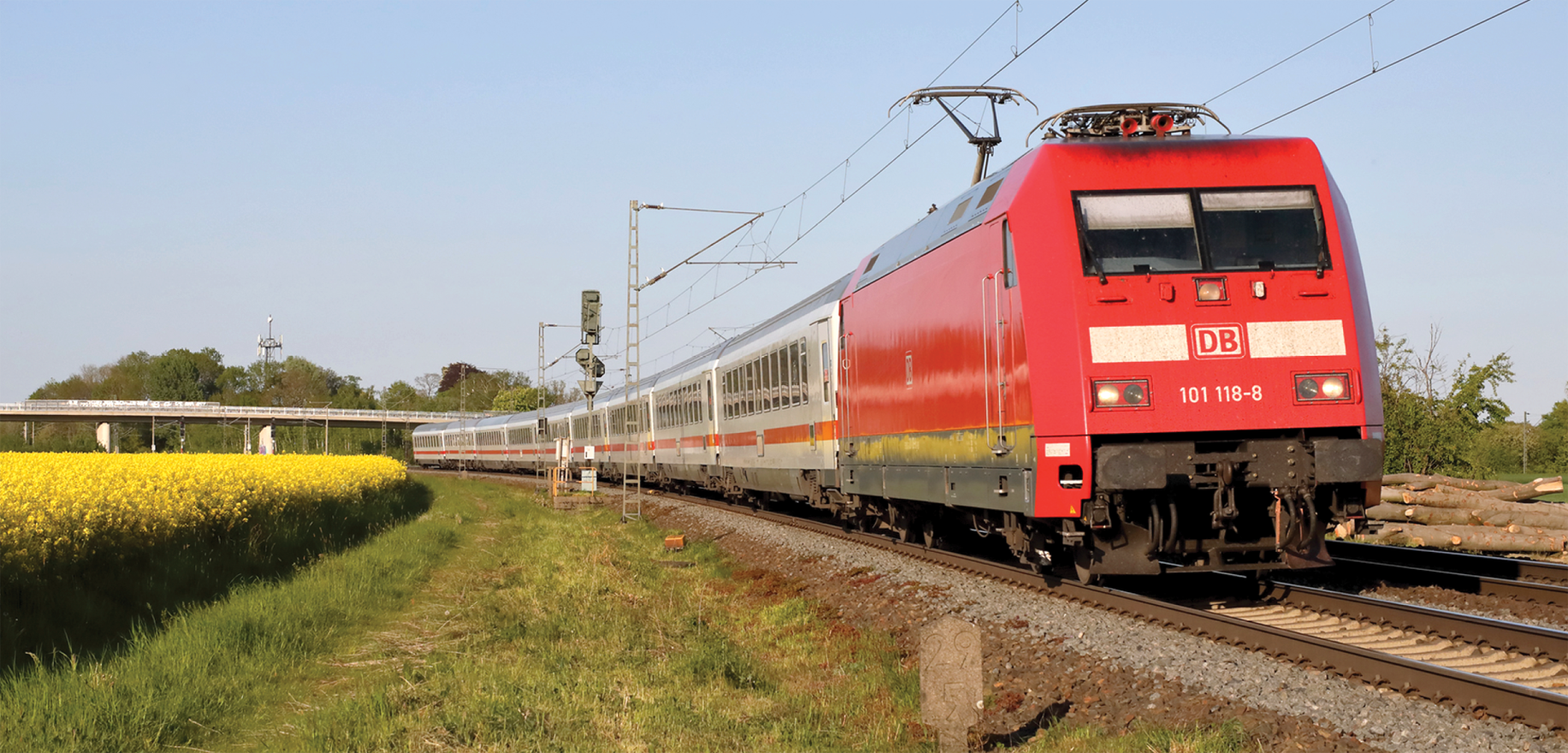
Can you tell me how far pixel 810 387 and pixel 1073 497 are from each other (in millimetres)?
9359

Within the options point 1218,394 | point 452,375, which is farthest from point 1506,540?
point 452,375

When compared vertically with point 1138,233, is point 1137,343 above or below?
below

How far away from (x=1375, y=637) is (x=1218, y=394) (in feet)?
6.38

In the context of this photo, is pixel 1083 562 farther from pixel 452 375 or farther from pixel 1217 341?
pixel 452 375

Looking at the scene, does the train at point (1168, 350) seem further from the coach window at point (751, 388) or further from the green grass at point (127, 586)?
the coach window at point (751, 388)

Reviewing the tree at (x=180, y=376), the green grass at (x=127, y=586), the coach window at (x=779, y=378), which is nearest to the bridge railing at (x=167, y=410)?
the tree at (x=180, y=376)

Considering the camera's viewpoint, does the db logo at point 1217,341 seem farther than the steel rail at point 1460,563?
No

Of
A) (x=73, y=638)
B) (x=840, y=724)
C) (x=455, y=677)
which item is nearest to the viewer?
(x=840, y=724)

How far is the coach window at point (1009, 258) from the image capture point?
363 inches

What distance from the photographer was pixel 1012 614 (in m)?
9.83

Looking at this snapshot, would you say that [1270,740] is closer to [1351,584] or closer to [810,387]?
[1351,584]

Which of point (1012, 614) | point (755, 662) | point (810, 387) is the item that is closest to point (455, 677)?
point (755, 662)

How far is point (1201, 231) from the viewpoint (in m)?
9.03

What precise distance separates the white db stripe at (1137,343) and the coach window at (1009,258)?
81 cm
